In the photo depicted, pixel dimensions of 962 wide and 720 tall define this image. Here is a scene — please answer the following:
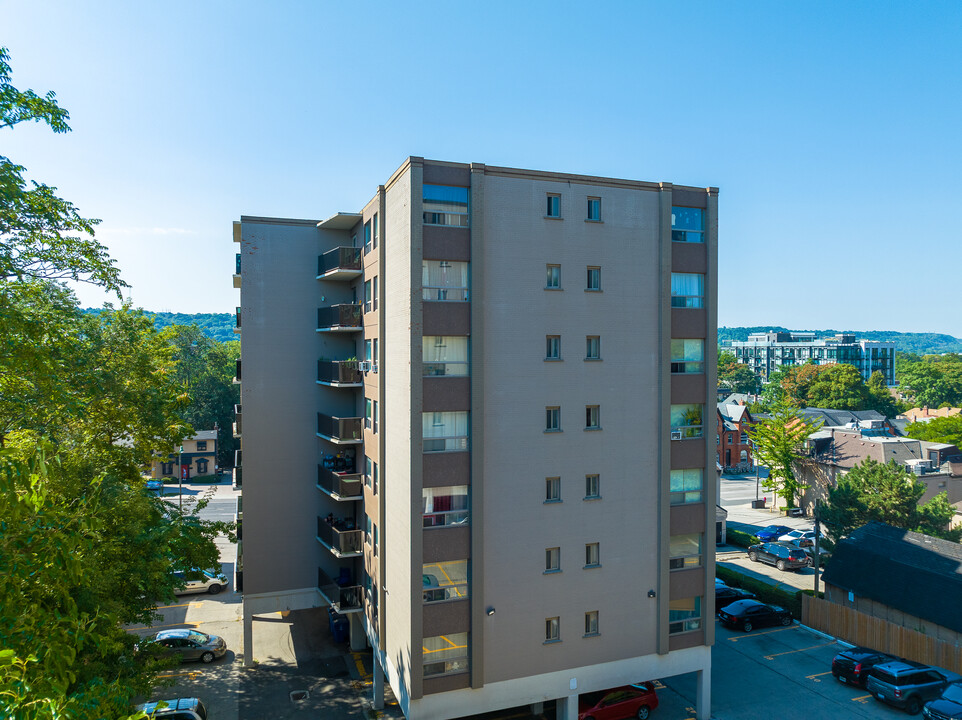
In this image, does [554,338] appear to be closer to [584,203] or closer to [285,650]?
[584,203]

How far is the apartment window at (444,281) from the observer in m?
19.3

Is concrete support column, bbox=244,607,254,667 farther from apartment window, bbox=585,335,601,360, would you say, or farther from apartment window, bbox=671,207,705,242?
apartment window, bbox=671,207,705,242

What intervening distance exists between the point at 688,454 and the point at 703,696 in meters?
8.78

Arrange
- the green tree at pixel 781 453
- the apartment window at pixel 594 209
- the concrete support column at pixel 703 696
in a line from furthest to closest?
the green tree at pixel 781 453 < the concrete support column at pixel 703 696 < the apartment window at pixel 594 209

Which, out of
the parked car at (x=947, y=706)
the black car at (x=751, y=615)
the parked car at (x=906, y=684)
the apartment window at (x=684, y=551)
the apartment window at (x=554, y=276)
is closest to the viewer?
the apartment window at (x=554, y=276)

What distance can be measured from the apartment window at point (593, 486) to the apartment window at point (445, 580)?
15.5 feet

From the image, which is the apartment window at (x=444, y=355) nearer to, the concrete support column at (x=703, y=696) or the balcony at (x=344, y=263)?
the balcony at (x=344, y=263)

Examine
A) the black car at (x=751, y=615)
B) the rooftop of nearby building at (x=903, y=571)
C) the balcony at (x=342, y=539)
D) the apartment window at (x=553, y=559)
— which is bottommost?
the black car at (x=751, y=615)

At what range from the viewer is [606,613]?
21.2 m

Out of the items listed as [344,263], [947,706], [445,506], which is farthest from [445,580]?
[947,706]

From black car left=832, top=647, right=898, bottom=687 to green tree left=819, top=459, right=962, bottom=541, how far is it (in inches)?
417

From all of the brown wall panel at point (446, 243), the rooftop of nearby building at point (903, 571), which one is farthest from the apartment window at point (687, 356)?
the rooftop of nearby building at point (903, 571)

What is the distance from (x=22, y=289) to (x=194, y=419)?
66.3 meters

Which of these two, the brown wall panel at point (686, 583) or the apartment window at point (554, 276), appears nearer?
the apartment window at point (554, 276)
